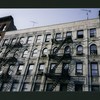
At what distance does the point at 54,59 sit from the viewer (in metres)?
20.5

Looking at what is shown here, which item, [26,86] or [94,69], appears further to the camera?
[26,86]

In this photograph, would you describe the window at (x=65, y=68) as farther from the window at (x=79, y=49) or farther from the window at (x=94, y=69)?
the window at (x=94, y=69)

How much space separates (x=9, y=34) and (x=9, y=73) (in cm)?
865

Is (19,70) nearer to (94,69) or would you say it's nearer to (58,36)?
(58,36)

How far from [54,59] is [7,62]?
309 inches

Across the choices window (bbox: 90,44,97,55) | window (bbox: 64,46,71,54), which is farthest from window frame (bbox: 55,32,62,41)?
window (bbox: 90,44,97,55)

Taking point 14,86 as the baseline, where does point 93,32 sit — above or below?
above

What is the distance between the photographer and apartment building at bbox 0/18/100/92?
59.0 feet

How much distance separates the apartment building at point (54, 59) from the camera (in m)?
18.0

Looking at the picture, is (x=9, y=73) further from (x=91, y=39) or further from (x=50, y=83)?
(x=91, y=39)

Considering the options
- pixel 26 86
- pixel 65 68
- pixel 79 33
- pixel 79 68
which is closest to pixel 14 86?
pixel 26 86

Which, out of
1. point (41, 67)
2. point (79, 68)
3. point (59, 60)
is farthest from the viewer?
point (41, 67)

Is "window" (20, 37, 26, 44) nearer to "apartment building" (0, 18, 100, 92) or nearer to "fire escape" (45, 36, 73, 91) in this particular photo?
"apartment building" (0, 18, 100, 92)

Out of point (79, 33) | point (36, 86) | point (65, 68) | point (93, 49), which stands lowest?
point (36, 86)
